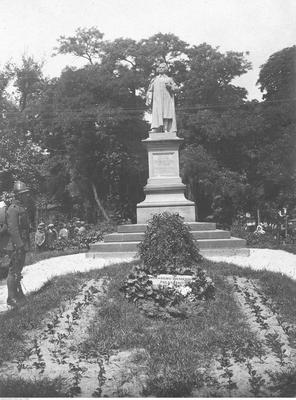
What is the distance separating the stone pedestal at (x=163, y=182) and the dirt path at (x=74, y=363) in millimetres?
7719

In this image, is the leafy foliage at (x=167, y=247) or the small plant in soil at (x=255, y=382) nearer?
the small plant in soil at (x=255, y=382)

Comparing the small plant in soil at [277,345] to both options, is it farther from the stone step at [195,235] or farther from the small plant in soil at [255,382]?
the stone step at [195,235]

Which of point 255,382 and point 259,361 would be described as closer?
point 255,382

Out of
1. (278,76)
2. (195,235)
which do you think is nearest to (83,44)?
(278,76)

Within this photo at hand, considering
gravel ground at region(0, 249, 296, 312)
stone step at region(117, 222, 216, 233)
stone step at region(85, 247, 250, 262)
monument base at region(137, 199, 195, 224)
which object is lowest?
gravel ground at region(0, 249, 296, 312)

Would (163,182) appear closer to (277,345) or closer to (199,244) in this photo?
(199,244)

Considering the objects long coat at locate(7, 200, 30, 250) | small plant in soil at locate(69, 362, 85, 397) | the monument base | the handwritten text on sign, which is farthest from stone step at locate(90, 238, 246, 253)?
small plant in soil at locate(69, 362, 85, 397)

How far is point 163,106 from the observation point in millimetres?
15008

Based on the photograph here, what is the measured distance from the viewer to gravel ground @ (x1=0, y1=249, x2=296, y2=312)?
10.0 metres

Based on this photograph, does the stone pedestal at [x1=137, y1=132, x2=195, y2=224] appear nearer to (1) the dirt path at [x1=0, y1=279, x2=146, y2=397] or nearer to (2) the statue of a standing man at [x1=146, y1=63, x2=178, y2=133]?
(2) the statue of a standing man at [x1=146, y1=63, x2=178, y2=133]

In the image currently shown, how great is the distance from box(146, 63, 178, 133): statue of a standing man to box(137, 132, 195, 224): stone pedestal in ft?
1.30

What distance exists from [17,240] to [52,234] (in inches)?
372

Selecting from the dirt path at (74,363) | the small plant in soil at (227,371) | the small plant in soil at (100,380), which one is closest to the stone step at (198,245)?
the dirt path at (74,363)

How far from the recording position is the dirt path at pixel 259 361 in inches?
165
